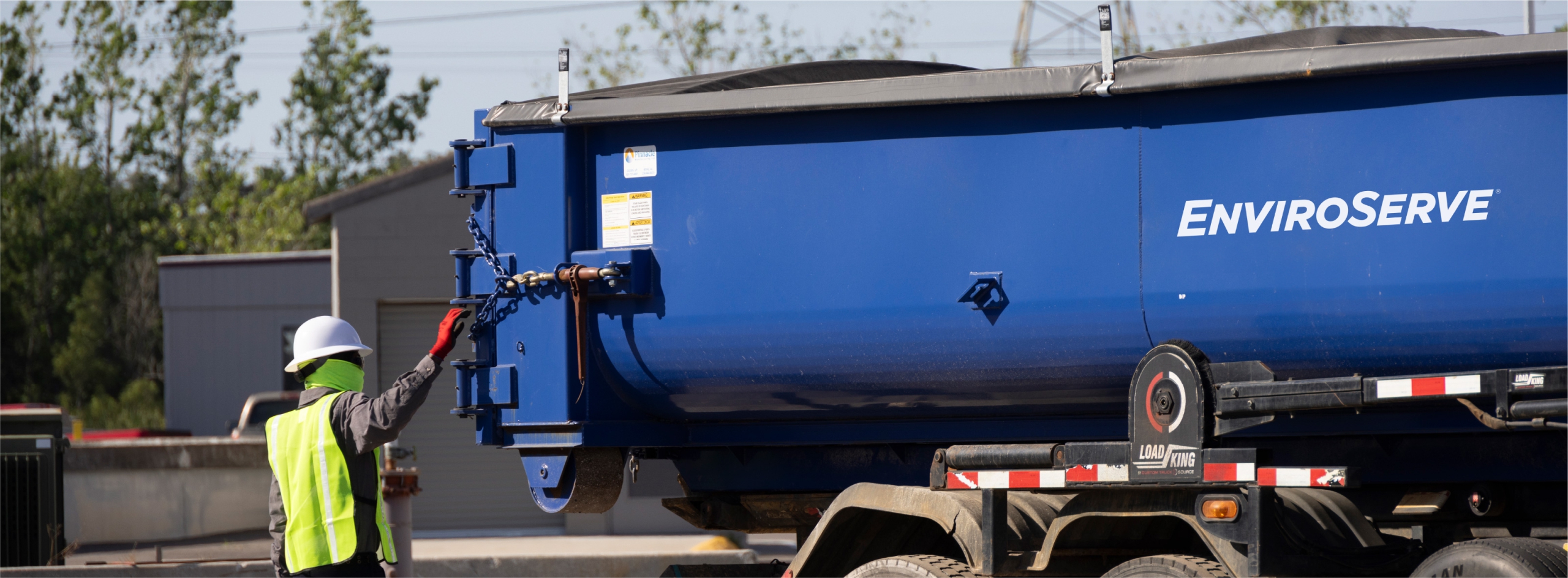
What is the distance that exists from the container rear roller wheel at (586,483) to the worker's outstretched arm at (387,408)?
696mm

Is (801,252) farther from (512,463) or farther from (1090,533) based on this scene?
(512,463)

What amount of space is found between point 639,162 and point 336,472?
160 cm

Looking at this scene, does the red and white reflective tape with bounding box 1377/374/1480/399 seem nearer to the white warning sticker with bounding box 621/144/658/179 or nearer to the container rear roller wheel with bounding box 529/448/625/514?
the white warning sticker with bounding box 621/144/658/179

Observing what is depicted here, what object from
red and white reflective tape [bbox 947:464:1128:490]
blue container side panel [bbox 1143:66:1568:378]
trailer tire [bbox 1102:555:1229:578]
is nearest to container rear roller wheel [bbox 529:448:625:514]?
red and white reflective tape [bbox 947:464:1128:490]

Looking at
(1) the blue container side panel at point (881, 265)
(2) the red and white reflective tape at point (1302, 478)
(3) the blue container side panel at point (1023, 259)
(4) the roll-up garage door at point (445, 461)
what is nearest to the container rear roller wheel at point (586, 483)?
(3) the blue container side panel at point (1023, 259)

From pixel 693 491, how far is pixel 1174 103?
2.63m

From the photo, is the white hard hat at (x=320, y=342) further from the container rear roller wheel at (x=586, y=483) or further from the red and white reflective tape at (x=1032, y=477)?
the red and white reflective tape at (x=1032, y=477)

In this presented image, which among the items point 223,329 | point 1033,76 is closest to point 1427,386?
point 1033,76

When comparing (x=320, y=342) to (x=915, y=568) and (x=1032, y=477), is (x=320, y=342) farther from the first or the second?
(x=1032, y=477)

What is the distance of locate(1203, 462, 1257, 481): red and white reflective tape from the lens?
4238 mm

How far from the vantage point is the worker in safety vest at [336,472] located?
5.00 meters

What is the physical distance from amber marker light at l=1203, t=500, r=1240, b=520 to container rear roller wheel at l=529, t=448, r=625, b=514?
7.64 ft

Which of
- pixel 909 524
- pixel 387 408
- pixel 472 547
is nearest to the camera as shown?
pixel 387 408

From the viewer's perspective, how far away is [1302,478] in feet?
13.9
